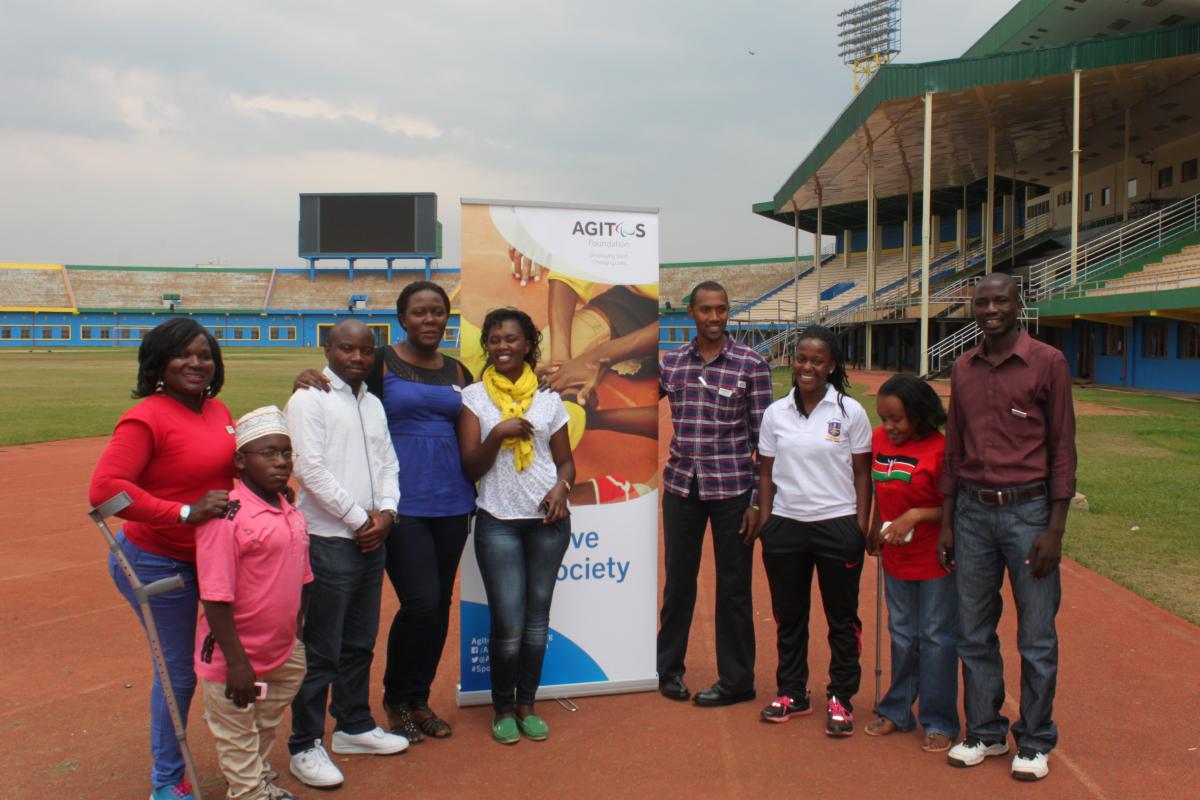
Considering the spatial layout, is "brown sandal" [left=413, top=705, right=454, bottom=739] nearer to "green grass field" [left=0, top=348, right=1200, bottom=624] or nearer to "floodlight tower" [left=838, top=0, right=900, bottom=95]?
"green grass field" [left=0, top=348, right=1200, bottom=624]

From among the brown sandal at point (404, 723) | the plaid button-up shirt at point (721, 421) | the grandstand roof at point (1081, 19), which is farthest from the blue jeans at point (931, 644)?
the grandstand roof at point (1081, 19)

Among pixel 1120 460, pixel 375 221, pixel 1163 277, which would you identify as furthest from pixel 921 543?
pixel 375 221

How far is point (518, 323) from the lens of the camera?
12.6ft

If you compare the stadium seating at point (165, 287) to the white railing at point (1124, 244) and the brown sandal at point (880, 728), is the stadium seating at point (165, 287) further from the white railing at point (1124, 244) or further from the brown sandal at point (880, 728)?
the brown sandal at point (880, 728)

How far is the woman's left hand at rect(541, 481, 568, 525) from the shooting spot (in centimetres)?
377

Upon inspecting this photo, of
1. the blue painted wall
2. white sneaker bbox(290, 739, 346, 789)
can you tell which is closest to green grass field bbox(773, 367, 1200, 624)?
white sneaker bbox(290, 739, 346, 789)

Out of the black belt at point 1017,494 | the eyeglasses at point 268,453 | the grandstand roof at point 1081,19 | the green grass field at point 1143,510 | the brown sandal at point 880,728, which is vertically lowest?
the brown sandal at point 880,728

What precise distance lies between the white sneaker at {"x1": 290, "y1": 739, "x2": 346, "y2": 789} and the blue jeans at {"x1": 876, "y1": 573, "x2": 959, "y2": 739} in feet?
7.76

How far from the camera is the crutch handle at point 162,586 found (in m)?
2.88

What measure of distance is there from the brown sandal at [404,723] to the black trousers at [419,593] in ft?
0.09

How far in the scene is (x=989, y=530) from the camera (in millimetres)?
3475

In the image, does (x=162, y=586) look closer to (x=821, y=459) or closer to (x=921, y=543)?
(x=821, y=459)

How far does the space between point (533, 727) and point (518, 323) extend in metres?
1.75

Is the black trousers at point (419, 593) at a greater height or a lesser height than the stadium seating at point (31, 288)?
lesser
